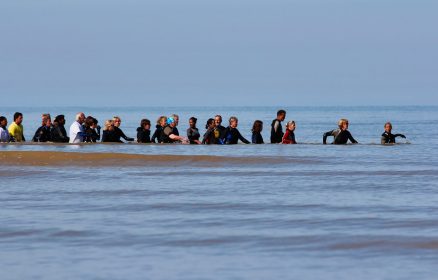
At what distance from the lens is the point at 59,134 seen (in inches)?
1086

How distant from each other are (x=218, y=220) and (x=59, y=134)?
54.6ft

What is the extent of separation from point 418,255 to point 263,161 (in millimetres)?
13437

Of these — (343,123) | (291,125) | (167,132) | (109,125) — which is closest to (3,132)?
(109,125)

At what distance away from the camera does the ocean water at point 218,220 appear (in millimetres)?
8469

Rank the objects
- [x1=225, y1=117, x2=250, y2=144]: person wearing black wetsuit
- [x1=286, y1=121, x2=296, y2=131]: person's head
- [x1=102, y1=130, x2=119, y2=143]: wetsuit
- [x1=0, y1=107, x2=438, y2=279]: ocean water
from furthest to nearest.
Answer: [x1=102, y1=130, x2=119, y2=143]: wetsuit → [x1=225, y1=117, x2=250, y2=144]: person wearing black wetsuit → [x1=286, y1=121, x2=296, y2=131]: person's head → [x1=0, y1=107, x2=438, y2=279]: ocean water

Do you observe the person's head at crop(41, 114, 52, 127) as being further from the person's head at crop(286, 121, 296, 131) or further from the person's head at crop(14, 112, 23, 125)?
the person's head at crop(286, 121, 296, 131)

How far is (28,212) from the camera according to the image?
40.3 ft

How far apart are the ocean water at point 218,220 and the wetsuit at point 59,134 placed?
5589 millimetres

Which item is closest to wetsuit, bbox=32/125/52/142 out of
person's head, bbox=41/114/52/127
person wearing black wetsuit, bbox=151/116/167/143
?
person's head, bbox=41/114/52/127

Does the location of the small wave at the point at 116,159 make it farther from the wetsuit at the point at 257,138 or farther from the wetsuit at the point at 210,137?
the wetsuit at the point at 257,138

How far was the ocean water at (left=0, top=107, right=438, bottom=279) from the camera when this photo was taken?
27.8 ft

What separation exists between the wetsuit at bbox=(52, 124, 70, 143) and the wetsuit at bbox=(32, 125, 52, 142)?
474 millimetres

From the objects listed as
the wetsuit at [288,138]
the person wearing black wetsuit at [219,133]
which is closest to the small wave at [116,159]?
the person wearing black wetsuit at [219,133]

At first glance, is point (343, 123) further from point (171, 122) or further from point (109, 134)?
point (109, 134)
